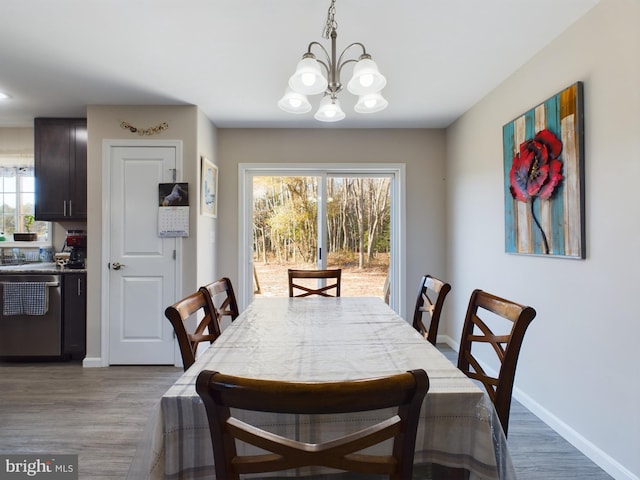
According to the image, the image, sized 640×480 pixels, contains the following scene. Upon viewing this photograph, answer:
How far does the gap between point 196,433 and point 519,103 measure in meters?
2.81

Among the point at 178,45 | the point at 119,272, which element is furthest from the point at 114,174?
the point at 178,45

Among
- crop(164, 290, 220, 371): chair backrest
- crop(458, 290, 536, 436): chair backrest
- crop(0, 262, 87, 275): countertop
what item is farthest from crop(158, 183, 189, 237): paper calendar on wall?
crop(458, 290, 536, 436): chair backrest

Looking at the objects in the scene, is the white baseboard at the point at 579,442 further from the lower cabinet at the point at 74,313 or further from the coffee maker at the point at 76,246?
A: the coffee maker at the point at 76,246

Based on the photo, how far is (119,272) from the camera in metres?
3.17

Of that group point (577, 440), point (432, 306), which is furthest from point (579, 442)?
point (432, 306)

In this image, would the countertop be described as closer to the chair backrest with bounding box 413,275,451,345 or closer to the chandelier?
the chandelier

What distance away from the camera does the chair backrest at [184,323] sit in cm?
123

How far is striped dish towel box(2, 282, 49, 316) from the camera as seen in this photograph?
3.10 metres

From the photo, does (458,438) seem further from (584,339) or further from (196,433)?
(584,339)

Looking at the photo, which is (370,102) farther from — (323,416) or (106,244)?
(106,244)

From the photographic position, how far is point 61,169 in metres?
3.42

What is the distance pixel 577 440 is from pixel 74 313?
4.01m

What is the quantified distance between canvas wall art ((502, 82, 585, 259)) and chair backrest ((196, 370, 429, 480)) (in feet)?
5.86

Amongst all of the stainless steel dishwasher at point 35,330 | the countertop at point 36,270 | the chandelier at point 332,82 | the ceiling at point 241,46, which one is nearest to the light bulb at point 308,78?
the chandelier at point 332,82
